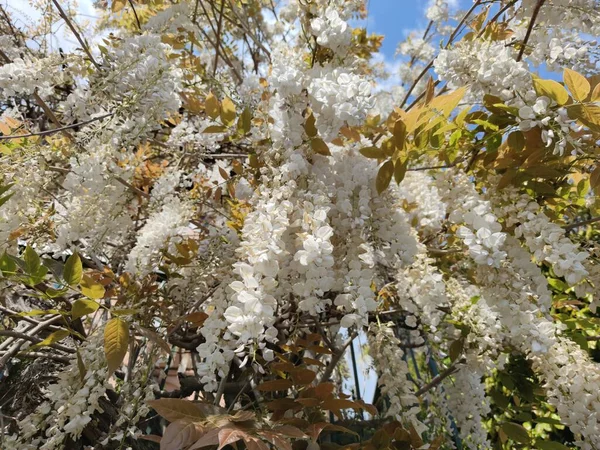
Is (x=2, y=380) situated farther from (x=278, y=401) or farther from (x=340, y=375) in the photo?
(x=340, y=375)

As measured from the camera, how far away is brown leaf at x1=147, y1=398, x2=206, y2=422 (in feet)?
2.64

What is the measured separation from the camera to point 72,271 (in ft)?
2.97

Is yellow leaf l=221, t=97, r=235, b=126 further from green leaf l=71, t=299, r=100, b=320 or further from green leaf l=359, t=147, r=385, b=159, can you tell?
green leaf l=71, t=299, r=100, b=320

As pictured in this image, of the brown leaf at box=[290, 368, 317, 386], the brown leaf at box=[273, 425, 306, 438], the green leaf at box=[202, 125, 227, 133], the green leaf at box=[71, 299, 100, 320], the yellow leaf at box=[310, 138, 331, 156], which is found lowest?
the brown leaf at box=[273, 425, 306, 438]

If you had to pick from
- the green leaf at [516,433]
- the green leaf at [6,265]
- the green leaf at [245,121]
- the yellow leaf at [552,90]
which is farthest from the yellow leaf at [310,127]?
the green leaf at [516,433]

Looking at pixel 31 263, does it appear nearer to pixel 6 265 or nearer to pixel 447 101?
pixel 6 265

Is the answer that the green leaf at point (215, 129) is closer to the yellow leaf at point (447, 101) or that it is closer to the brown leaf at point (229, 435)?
the yellow leaf at point (447, 101)

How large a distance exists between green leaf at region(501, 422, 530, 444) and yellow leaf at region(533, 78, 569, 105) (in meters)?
0.96

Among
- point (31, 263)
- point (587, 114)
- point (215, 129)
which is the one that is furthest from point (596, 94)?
point (31, 263)

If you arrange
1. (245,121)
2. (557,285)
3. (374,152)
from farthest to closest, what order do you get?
(557,285), (245,121), (374,152)

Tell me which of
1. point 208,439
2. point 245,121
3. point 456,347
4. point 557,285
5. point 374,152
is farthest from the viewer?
point 557,285

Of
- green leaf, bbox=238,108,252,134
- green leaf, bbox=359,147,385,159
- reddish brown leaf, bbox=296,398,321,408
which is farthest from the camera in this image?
green leaf, bbox=238,108,252,134

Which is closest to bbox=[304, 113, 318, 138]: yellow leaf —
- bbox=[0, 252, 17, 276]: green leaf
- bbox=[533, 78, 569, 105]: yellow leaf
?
bbox=[533, 78, 569, 105]: yellow leaf

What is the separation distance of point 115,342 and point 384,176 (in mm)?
688
